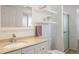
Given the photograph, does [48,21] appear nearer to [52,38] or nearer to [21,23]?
[52,38]

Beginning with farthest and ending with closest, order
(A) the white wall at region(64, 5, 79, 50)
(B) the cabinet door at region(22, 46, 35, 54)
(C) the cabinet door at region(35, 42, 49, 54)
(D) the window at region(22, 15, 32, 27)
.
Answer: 1. (D) the window at region(22, 15, 32, 27)
2. (A) the white wall at region(64, 5, 79, 50)
3. (C) the cabinet door at region(35, 42, 49, 54)
4. (B) the cabinet door at region(22, 46, 35, 54)

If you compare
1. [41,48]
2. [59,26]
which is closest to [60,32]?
[59,26]

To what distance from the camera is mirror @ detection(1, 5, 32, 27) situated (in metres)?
1.48

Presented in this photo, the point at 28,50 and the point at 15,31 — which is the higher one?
the point at 15,31

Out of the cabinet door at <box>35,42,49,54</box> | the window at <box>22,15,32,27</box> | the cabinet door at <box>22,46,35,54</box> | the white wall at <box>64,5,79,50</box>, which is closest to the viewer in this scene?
the cabinet door at <box>22,46,35,54</box>

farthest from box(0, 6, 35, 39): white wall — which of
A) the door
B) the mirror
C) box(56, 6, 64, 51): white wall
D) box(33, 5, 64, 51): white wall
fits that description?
the door

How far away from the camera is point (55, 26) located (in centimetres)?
168

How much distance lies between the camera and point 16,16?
5.30 feet

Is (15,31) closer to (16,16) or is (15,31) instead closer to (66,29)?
(16,16)

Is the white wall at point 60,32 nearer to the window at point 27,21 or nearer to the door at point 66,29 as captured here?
the door at point 66,29

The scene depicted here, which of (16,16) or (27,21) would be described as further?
(27,21)

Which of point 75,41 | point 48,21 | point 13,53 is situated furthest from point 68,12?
point 13,53

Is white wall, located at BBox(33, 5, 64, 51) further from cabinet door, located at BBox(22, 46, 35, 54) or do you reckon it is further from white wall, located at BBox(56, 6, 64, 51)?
cabinet door, located at BBox(22, 46, 35, 54)

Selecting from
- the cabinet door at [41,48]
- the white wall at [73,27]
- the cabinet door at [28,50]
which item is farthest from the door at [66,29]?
the cabinet door at [28,50]
